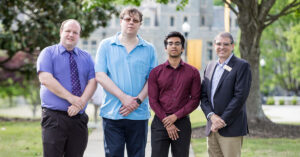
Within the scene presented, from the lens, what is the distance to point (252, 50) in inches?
475

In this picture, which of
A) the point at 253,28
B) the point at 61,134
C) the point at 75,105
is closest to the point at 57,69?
the point at 75,105

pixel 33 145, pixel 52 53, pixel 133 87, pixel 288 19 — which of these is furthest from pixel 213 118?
pixel 288 19

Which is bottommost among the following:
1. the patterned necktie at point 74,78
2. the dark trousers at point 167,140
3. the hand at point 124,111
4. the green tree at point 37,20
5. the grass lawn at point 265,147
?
the grass lawn at point 265,147

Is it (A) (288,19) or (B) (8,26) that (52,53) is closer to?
(B) (8,26)

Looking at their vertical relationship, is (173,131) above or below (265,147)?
above

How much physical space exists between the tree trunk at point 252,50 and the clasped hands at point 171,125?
8036 millimetres

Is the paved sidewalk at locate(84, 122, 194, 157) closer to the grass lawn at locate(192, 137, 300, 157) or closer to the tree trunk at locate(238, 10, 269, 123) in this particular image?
the grass lawn at locate(192, 137, 300, 157)

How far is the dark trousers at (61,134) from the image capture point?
424cm

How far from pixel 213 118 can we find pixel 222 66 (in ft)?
2.00

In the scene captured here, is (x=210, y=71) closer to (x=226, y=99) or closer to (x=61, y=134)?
(x=226, y=99)

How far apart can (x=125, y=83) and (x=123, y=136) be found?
590 millimetres

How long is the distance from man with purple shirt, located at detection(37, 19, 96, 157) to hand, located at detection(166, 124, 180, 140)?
91 cm

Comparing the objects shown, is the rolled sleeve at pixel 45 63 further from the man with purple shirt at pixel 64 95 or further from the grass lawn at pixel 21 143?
the grass lawn at pixel 21 143

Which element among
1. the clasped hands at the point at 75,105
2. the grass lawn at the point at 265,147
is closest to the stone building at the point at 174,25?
the grass lawn at the point at 265,147
